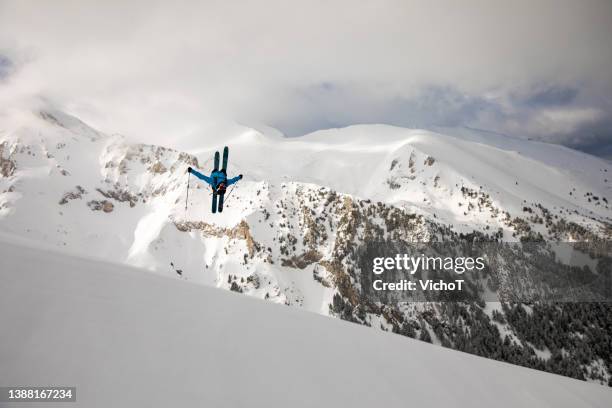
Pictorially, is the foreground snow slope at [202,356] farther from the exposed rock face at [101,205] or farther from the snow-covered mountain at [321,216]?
the exposed rock face at [101,205]

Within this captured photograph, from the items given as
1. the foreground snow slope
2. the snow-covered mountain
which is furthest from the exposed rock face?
the foreground snow slope

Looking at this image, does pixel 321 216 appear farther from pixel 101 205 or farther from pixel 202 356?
pixel 202 356

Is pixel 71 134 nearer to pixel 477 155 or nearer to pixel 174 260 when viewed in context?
pixel 174 260

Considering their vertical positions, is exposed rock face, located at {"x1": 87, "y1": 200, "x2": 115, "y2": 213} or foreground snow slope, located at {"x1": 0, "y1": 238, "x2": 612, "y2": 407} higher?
exposed rock face, located at {"x1": 87, "y1": 200, "x2": 115, "y2": 213}

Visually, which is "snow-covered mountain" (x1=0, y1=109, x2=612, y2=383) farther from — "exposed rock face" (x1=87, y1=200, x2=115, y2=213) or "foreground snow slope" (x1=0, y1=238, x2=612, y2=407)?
"foreground snow slope" (x1=0, y1=238, x2=612, y2=407)

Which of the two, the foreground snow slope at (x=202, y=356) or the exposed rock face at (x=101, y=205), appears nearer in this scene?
the foreground snow slope at (x=202, y=356)

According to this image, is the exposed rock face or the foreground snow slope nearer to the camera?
the foreground snow slope

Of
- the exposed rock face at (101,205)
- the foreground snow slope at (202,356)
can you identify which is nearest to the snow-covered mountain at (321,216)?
the exposed rock face at (101,205)
